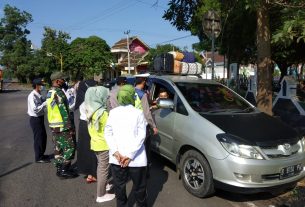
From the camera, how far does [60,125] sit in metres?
6.11

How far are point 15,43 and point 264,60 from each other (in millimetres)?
63137

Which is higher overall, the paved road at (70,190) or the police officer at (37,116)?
the police officer at (37,116)

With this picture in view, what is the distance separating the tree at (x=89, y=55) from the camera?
161 feet

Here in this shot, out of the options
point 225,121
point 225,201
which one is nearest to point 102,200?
point 225,201

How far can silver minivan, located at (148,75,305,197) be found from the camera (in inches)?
193

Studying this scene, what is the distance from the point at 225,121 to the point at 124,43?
54.7 metres

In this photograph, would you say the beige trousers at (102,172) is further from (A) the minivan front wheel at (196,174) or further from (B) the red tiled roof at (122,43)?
(B) the red tiled roof at (122,43)

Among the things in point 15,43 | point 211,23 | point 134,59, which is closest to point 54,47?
point 15,43

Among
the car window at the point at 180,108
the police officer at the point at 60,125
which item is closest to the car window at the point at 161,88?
the car window at the point at 180,108

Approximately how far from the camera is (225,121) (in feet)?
17.9

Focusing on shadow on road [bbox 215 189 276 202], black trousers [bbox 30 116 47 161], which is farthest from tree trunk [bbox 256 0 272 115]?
black trousers [bbox 30 116 47 161]

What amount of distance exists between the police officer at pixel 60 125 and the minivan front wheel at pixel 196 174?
75.2 inches

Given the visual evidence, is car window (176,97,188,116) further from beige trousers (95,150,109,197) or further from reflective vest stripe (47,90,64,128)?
reflective vest stripe (47,90,64,128)

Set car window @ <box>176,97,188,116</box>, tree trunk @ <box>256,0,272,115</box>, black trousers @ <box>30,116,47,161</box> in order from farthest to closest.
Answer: tree trunk @ <box>256,0,272,115</box> → black trousers @ <box>30,116,47,161</box> → car window @ <box>176,97,188,116</box>
